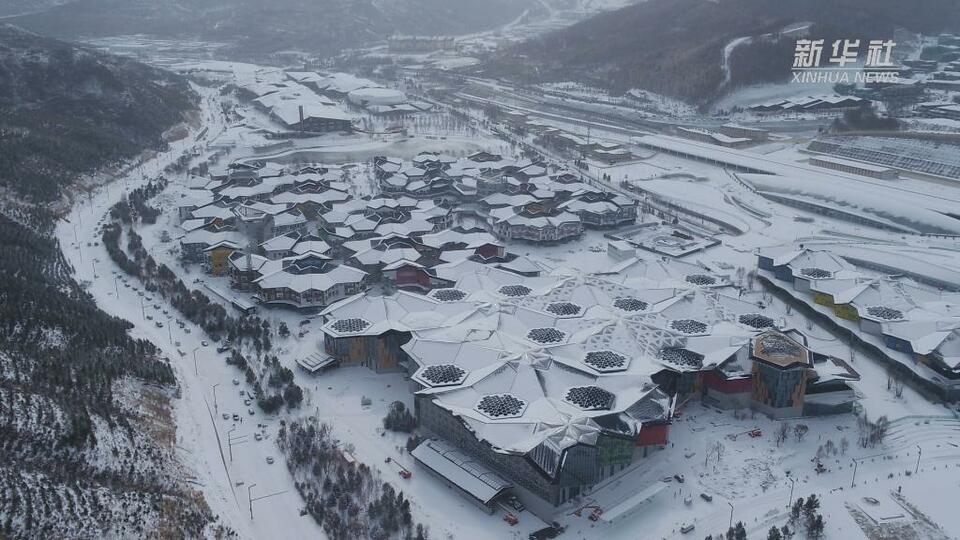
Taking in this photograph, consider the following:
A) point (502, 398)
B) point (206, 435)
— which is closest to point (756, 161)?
point (502, 398)

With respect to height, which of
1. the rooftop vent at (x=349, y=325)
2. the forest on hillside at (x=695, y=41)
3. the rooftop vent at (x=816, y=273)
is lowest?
the rooftop vent at (x=349, y=325)

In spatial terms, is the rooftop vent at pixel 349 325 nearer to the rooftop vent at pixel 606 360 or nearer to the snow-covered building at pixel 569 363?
the snow-covered building at pixel 569 363

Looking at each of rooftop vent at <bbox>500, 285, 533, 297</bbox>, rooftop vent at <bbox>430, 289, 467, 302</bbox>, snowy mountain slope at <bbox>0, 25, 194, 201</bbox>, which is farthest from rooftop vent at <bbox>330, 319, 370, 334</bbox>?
snowy mountain slope at <bbox>0, 25, 194, 201</bbox>

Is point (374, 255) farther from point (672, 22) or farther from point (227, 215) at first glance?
point (672, 22)

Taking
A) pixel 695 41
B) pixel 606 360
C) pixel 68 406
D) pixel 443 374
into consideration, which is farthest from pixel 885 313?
pixel 695 41

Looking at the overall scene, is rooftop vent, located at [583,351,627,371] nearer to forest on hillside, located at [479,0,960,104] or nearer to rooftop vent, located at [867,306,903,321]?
rooftop vent, located at [867,306,903,321]

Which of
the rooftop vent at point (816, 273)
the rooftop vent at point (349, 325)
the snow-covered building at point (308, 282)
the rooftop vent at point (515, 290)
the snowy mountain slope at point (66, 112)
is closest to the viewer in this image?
the rooftop vent at point (349, 325)

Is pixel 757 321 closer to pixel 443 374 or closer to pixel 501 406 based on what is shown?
pixel 501 406

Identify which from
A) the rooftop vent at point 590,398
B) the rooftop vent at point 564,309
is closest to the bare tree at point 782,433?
the rooftop vent at point 590,398

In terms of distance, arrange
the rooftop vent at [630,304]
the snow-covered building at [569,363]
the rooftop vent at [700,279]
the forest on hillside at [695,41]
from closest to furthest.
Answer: the snow-covered building at [569,363], the rooftop vent at [630,304], the rooftop vent at [700,279], the forest on hillside at [695,41]

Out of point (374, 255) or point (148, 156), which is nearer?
point (374, 255)

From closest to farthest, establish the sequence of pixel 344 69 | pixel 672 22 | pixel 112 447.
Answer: pixel 112 447
pixel 672 22
pixel 344 69
